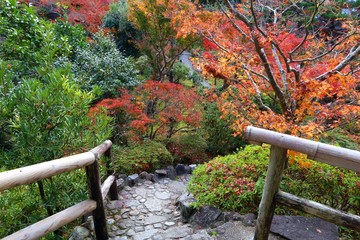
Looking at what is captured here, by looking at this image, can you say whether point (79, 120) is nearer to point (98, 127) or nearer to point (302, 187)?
point (98, 127)

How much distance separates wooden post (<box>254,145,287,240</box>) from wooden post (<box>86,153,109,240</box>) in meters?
1.44

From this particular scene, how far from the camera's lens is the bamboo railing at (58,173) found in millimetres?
1557

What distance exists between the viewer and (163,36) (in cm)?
793

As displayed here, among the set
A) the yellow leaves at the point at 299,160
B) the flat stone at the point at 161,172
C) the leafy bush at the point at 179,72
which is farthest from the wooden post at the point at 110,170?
the leafy bush at the point at 179,72

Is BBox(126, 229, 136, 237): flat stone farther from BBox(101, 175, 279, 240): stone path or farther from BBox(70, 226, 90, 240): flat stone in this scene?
BBox(70, 226, 90, 240): flat stone

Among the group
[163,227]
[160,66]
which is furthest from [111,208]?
[160,66]

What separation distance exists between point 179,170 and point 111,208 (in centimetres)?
255

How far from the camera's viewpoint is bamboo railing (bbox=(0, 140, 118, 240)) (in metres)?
1.56

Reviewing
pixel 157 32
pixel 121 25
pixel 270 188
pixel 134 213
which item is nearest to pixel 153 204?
pixel 134 213

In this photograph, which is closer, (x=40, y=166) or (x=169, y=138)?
(x=40, y=166)

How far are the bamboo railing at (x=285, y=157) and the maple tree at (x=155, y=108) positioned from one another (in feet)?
14.3

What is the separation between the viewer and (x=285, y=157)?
6.23 ft

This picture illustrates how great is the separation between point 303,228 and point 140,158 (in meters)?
3.83

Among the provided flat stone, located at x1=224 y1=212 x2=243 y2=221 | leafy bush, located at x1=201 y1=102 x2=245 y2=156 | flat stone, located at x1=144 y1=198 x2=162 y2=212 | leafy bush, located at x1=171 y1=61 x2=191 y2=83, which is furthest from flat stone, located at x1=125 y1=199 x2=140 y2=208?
leafy bush, located at x1=171 y1=61 x2=191 y2=83
